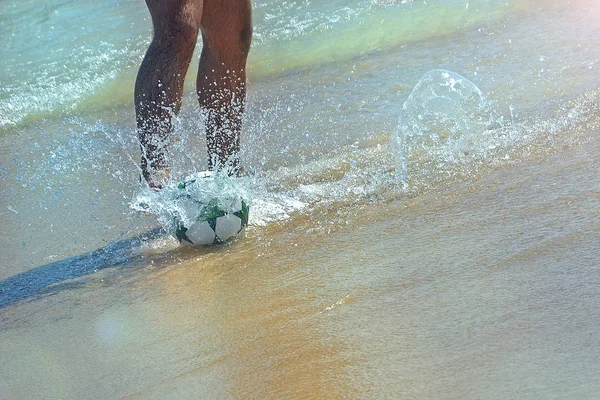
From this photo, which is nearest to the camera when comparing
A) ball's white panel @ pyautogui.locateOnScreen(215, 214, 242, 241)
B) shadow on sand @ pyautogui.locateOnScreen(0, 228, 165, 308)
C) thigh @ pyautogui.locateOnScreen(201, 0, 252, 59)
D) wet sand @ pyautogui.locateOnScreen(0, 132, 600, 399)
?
A: wet sand @ pyautogui.locateOnScreen(0, 132, 600, 399)

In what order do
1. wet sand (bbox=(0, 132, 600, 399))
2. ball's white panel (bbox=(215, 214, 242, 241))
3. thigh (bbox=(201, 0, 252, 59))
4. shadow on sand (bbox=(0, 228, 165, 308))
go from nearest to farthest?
wet sand (bbox=(0, 132, 600, 399)) → shadow on sand (bbox=(0, 228, 165, 308)) → ball's white panel (bbox=(215, 214, 242, 241)) → thigh (bbox=(201, 0, 252, 59))

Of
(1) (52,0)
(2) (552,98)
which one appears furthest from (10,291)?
(1) (52,0)

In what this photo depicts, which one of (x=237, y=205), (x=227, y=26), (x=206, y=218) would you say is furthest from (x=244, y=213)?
(x=227, y=26)

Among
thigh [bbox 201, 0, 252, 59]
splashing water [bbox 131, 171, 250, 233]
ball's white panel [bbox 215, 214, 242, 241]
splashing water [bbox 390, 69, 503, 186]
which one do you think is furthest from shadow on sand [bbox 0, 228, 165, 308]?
splashing water [bbox 390, 69, 503, 186]

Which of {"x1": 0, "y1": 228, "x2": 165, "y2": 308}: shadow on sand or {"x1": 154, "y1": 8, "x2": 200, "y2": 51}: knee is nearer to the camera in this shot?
{"x1": 0, "y1": 228, "x2": 165, "y2": 308}: shadow on sand

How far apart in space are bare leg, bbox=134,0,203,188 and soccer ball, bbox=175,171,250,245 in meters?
0.29

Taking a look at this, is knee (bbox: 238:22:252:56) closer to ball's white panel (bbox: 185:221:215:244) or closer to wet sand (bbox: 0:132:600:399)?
wet sand (bbox: 0:132:600:399)

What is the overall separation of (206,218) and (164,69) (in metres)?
0.63

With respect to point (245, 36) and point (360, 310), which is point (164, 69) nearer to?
point (245, 36)

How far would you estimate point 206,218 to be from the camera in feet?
11.2

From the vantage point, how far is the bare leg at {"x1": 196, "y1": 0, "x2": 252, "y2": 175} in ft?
13.3

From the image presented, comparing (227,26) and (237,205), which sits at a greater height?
(227,26)

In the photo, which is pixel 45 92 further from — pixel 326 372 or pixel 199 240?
pixel 326 372

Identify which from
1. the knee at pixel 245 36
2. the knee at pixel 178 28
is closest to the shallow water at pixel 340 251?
the knee at pixel 245 36
